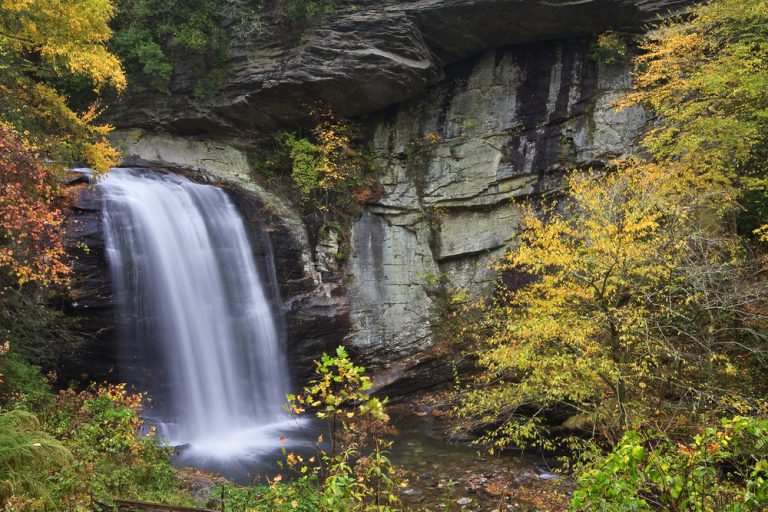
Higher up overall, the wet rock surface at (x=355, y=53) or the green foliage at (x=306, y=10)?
the green foliage at (x=306, y=10)

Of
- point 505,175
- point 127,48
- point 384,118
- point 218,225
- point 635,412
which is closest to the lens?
point 635,412

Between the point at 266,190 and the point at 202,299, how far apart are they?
4828 millimetres

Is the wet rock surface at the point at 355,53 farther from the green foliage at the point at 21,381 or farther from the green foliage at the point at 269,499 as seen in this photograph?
the green foliage at the point at 269,499

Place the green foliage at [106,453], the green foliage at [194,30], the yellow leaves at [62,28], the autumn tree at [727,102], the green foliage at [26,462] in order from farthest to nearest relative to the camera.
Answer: the green foliage at [194,30] < the autumn tree at [727,102] < the yellow leaves at [62,28] < the green foliage at [106,453] < the green foliage at [26,462]

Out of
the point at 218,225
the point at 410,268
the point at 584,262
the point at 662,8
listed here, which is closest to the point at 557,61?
the point at 662,8

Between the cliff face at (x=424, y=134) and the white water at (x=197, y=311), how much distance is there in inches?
40.3

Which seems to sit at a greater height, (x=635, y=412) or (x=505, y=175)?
(x=505, y=175)

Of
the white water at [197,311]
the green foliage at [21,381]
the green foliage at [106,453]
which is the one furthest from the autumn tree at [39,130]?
the green foliage at [106,453]

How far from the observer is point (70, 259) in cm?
927

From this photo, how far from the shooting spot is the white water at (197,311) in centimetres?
1006

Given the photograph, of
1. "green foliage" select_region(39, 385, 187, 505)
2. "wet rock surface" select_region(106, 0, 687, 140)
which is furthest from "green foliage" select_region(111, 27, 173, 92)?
"green foliage" select_region(39, 385, 187, 505)

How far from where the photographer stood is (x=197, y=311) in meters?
11.1

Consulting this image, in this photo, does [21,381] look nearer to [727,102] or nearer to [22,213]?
[22,213]

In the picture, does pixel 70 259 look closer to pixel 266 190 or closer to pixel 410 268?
pixel 266 190
